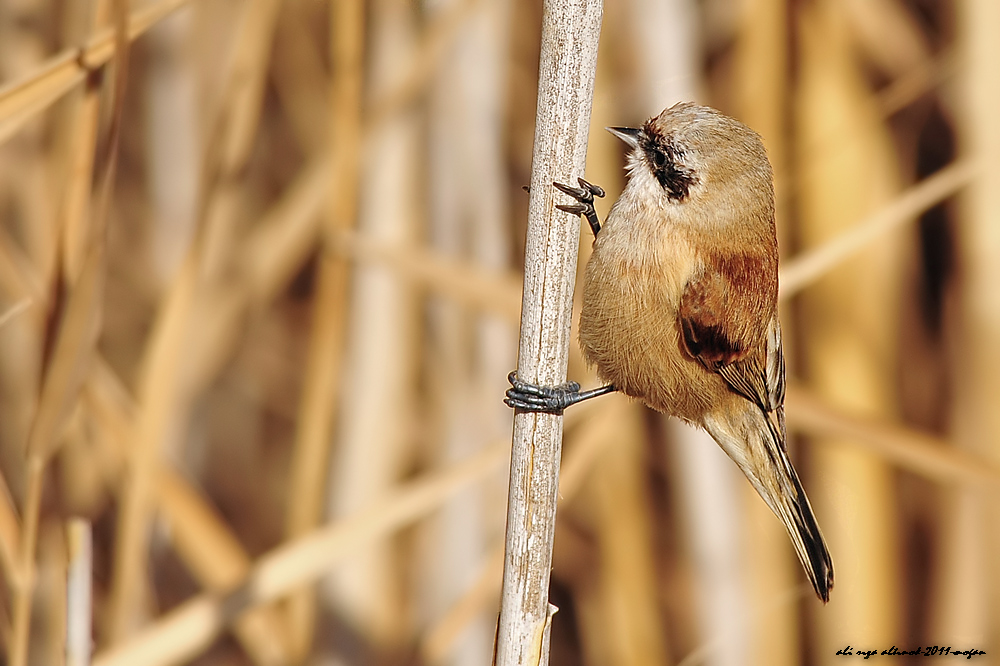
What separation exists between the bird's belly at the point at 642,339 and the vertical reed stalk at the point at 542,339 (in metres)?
0.31

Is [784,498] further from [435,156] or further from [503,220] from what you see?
[435,156]

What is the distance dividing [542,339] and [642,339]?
0.39 metres

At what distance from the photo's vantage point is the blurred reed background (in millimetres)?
1613

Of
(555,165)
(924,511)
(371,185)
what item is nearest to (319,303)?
(371,185)

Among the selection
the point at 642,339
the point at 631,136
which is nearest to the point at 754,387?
the point at 642,339

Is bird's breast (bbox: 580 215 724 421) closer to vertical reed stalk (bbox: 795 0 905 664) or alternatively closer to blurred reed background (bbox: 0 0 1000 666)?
blurred reed background (bbox: 0 0 1000 666)

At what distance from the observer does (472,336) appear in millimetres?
1919

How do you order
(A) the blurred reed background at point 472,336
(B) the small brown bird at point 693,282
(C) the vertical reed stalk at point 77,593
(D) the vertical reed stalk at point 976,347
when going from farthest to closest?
(D) the vertical reed stalk at point 976,347 < (A) the blurred reed background at point 472,336 < (B) the small brown bird at point 693,282 < (C) the vertical reed stalk at point 77,593

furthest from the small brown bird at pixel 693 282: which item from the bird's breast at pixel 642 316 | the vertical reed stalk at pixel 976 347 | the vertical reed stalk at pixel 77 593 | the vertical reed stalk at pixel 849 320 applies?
the vertical reed stalk at pixel 77 593

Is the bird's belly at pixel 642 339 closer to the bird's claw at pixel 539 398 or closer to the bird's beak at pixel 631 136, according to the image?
the bird's beak at pixel 631 136

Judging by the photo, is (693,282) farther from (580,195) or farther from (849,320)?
(849,320)

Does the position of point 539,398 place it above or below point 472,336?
below

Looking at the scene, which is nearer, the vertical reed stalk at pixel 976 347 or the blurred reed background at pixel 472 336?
the blurred reed background at pixel 472 336

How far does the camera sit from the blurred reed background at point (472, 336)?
1.61 m
